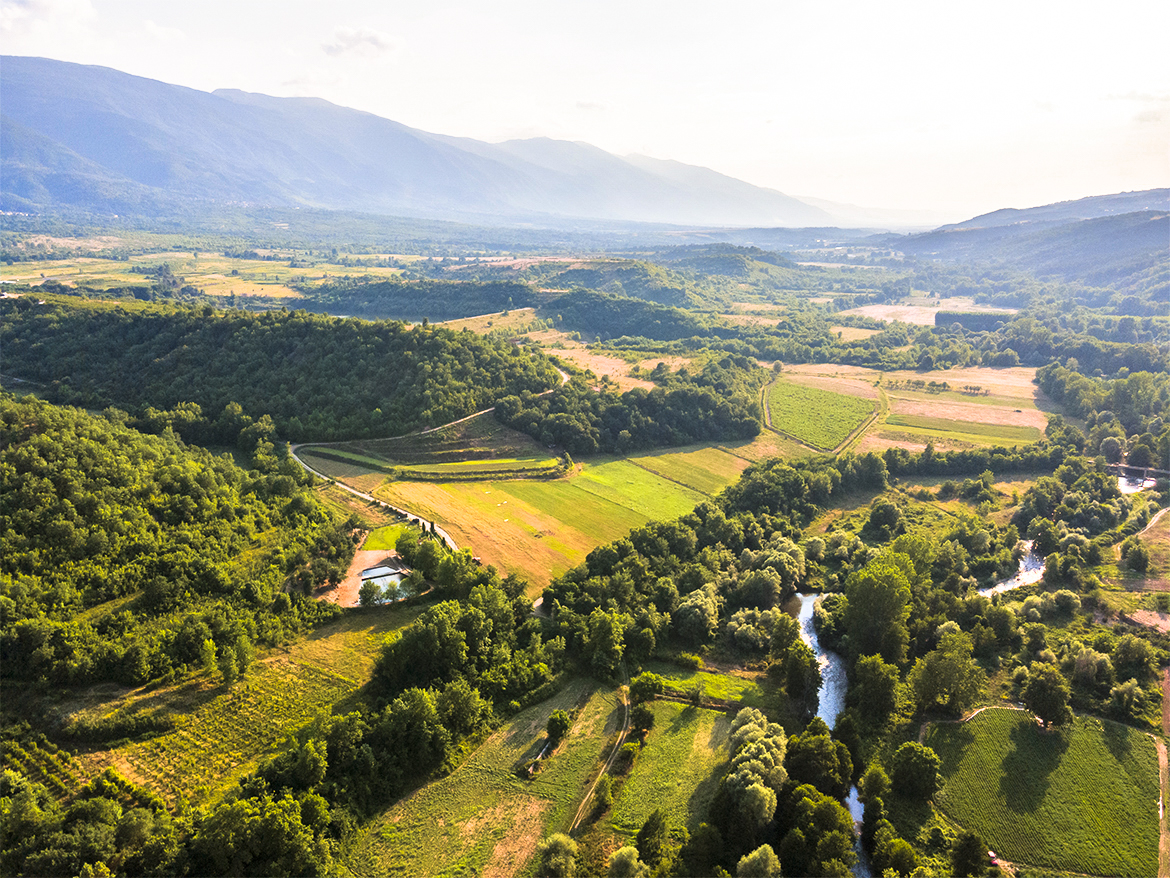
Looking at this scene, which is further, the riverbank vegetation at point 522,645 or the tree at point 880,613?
the tree at point 880,613

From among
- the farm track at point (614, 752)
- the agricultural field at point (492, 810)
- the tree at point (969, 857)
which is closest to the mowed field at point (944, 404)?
the farm track at point (614, 752)

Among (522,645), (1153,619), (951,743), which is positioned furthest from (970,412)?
(522,645)

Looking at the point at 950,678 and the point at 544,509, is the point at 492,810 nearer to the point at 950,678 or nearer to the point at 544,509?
the point at 950,678

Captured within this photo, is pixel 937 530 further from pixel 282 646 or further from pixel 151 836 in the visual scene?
pixel 151 836

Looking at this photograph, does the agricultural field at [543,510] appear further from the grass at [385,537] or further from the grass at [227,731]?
the grass at [227,731]

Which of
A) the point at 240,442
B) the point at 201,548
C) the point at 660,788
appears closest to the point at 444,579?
the point at 201,548
